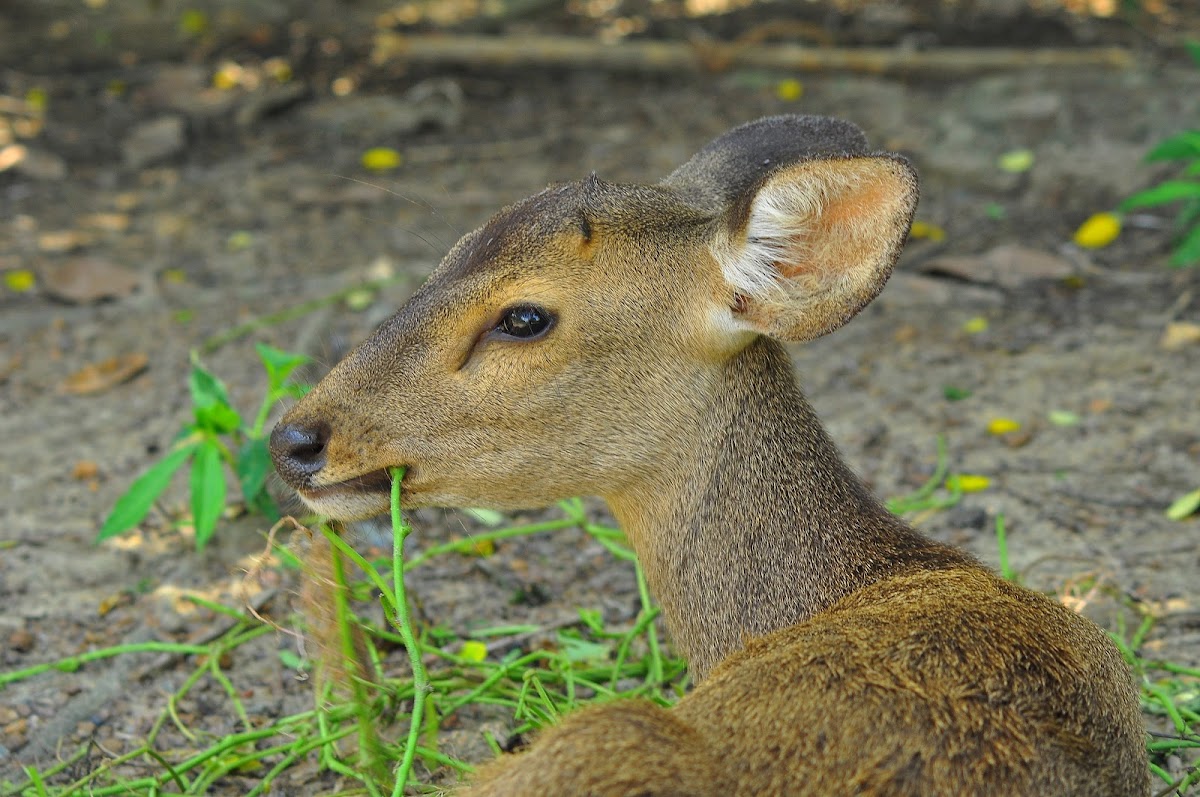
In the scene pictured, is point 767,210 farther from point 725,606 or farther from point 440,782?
point 440,782

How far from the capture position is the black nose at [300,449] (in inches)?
110

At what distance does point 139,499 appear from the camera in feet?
12.0

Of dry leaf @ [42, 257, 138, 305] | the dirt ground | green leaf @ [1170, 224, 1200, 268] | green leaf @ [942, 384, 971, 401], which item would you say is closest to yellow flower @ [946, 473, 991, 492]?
the dirt ground

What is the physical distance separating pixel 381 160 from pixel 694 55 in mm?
2031

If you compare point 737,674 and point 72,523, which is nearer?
point 737,674

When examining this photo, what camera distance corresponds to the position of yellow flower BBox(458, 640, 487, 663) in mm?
3529

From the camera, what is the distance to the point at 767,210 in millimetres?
2656

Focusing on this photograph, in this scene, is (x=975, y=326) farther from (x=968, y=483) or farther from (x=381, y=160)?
(x=381, y=160)

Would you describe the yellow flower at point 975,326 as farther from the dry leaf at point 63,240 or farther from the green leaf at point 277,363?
the dry leaf at point 63,240

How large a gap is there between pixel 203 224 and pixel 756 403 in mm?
4363

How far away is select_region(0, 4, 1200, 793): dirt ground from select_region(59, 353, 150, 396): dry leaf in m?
0.04

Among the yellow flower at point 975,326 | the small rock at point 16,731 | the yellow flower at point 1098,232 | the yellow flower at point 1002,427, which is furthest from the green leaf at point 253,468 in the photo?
the yellow flower at point 1098,232

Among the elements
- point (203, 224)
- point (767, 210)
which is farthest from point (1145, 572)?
point (203, 224)

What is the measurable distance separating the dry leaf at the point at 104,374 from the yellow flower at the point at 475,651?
88.9 inches
